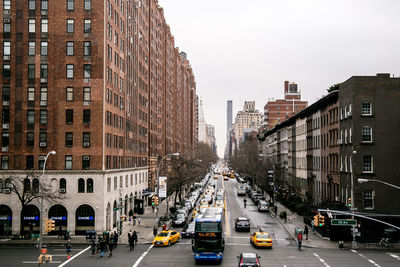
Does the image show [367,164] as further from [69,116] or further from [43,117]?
[43,117]

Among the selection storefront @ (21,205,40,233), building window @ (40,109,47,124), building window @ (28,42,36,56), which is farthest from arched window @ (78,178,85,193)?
building window @ (28,42,36,56)

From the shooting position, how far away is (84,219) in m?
55.0

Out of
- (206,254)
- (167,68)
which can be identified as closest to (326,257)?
(206,254)

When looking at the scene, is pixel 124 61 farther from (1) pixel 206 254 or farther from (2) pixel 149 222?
(1) pixel 206 254

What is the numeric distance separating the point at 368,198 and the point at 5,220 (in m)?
43.5

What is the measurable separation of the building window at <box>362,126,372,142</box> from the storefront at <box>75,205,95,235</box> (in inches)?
1324

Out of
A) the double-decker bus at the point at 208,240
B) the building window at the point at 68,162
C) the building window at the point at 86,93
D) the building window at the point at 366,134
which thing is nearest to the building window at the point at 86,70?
the building window at the point at 86,93

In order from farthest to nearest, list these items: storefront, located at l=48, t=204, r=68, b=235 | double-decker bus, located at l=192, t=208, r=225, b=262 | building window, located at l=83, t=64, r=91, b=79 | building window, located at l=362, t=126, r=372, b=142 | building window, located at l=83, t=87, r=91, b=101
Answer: building window, located at l=83, t=64, r=91, b=79 < building window, located at l=83, t=87, r=91, b=101 < storefront, located at l=48, t=204, r=68, b=235 < building window, located at l=362, t=126, r=372, b=142 < double-decker bus, located at l=192, t=208, r=225, b=262

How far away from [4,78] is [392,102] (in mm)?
47608

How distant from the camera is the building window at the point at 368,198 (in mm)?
52125

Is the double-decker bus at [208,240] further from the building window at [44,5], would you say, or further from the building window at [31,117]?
the building window at [44,5]

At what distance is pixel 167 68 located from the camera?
13250 centimetres

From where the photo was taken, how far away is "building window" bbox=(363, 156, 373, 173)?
52.4m

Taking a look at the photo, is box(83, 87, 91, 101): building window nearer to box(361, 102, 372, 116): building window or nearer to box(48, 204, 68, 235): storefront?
box(48, 204, 68, 235): storefront
